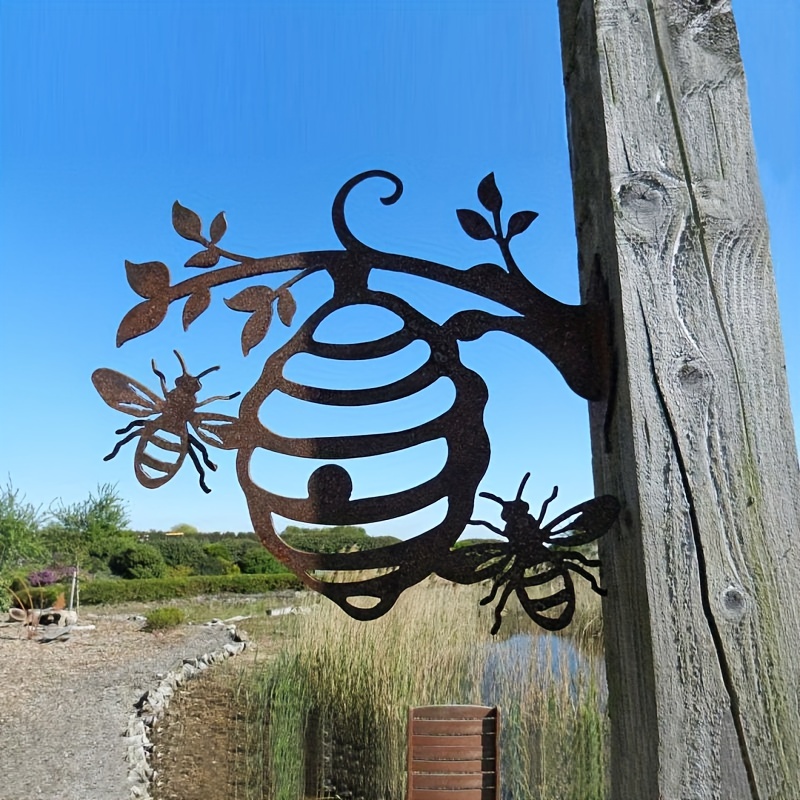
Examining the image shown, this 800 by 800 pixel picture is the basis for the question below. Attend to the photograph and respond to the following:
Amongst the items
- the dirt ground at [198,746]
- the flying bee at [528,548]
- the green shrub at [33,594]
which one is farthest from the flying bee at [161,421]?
the green shrub at [33,594]

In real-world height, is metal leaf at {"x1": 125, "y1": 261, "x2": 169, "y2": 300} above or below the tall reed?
above

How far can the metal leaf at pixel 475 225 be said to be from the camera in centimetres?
94

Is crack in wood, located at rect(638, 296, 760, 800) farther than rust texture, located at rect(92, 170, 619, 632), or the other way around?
Result: rust texture, located at rect(92, 170, 619, 632)

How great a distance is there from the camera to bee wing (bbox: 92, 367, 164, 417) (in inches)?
33.9

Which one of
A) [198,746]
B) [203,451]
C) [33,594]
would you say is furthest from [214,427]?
[33,594]

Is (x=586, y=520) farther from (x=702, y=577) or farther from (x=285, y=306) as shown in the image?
(x=285, y=306)

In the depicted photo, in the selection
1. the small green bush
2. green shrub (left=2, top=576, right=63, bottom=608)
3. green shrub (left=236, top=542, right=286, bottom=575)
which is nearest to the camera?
the small green bush

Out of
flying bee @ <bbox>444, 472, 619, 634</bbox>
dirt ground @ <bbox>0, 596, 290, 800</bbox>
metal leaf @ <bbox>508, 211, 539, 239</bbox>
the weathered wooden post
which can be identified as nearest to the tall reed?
dirt ground @ <bbox>0, 596, 290, 800</bbox>

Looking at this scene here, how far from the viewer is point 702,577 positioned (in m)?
0.77

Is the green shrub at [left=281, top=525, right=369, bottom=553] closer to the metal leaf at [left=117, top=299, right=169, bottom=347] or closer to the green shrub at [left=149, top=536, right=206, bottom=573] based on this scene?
the metal leaf at [left=117, top=299, right=169, bottom=347]

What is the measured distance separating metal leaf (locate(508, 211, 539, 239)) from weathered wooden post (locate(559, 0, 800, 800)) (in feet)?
0.35


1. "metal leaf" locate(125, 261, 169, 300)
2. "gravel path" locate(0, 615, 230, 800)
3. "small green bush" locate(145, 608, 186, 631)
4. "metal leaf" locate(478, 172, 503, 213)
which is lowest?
"gravel path" locate(0, 615, 230, 800)

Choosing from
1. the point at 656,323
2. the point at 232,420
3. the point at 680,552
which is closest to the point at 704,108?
the point at 656,323

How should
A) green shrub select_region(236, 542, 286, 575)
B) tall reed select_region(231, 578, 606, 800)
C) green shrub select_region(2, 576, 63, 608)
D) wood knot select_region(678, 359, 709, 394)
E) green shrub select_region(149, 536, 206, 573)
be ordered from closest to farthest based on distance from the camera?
wood knot select_region(678, 359, 709, 394) → tall reed select_region(231, 578, 606, 800) → green shrub select_region(2, 576, 63, 608) → green shrub select_region(236, 542, 286, 575) → green shrub select_region(149, 536, 206, 573)
